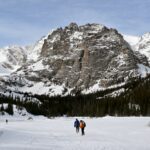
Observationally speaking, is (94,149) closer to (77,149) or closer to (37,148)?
(77,149)

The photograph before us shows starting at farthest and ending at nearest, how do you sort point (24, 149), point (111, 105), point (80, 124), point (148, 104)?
1. point (111, 105)
2. point (148, 104)
3. point (80, 124)
4. point (24, 149)

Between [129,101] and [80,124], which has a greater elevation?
[129,101]

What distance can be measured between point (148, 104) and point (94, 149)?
439 ft

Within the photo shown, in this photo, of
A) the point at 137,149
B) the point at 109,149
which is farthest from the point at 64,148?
the point at 137,149

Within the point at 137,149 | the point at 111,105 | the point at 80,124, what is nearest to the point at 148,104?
the point at 111,105

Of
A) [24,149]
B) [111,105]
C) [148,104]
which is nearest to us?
[24,149]

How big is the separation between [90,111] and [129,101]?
67.9 feet

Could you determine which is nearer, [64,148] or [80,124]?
[64,148]

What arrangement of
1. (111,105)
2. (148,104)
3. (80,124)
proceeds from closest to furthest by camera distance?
(80,124)
(148,104)
(111,105)

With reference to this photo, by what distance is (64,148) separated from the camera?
34.2m

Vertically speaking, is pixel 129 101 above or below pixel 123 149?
above

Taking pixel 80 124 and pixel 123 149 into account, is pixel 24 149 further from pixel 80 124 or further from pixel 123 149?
pixel 80 124

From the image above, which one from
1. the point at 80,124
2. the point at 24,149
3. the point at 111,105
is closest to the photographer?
the point at 24,149

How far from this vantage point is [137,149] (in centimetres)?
3475
